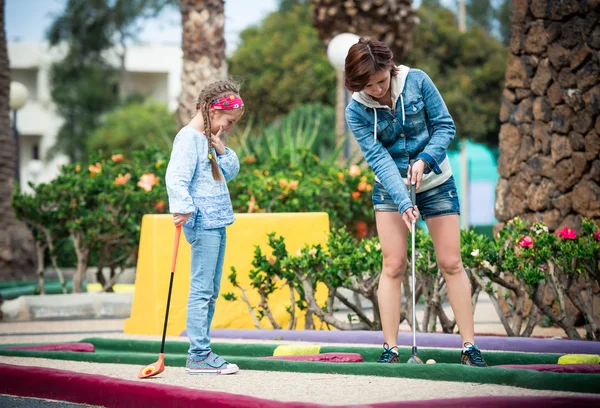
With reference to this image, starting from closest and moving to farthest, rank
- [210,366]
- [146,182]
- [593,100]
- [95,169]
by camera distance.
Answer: [210,366]
[593,100]
[146,182]
[95,169]

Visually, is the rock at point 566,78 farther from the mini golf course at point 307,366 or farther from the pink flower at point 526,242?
the mini golf course at point 307,366

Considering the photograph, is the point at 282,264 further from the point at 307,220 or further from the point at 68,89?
the point at 68,89

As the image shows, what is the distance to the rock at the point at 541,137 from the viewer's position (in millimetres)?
8344

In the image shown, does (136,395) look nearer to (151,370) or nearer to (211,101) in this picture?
(151,370)

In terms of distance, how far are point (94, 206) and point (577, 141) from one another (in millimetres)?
5832

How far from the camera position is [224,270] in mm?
8055

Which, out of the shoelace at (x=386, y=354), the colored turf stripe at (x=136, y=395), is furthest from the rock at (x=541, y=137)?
the colored turf stripe at (x=136, y=395)

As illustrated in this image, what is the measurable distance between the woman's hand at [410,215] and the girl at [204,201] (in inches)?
43.6

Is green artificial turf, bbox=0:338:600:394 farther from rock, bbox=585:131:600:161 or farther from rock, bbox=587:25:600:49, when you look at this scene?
rock, bbox=587:25:600:49

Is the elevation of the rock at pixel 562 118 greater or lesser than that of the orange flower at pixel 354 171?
greater

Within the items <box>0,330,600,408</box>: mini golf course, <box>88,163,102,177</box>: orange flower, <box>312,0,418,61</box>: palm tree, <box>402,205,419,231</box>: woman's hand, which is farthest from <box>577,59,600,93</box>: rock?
<box>312,0,418,61</box>: palm tree

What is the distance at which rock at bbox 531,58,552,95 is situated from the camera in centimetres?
836

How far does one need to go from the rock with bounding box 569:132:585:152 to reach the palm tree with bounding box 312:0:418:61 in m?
10.1

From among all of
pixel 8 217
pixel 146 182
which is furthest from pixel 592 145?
pixel 8 217
